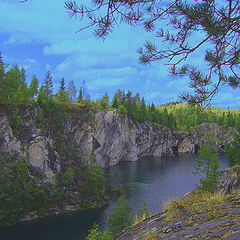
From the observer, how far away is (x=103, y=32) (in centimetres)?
524

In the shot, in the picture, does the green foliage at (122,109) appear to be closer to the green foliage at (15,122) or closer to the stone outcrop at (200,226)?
the green foliage at (15,122)

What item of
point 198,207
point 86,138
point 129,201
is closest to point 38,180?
point 129,201

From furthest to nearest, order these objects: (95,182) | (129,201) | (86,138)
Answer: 1. (86,138)
2. (95,182)
3. (129,201)

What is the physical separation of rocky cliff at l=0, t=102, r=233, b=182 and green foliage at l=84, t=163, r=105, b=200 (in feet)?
21.4

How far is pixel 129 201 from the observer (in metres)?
47.7

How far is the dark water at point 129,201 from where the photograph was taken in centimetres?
3638

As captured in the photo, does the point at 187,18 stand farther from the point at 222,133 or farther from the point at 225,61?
the point at 222,133

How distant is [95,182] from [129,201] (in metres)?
10.6

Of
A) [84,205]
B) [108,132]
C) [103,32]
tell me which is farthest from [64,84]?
[103,32]

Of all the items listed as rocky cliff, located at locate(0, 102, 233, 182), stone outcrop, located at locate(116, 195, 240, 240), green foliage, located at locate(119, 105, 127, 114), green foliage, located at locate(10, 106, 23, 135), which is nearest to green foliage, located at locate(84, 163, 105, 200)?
rocky cliff, located at locate(0, 102, 233, 182)

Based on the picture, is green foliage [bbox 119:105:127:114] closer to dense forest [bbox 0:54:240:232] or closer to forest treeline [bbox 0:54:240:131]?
forest treeline [bbox 0:54:240:131]

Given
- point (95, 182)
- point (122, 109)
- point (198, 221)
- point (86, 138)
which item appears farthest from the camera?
point (122, 109)

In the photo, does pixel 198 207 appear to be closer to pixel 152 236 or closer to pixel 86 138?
pixel 152 236

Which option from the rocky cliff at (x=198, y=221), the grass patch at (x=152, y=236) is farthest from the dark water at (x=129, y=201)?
Answer: the grass patch at (x=152, y=236)
